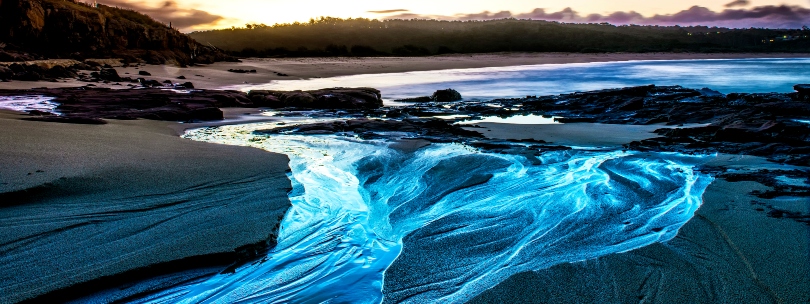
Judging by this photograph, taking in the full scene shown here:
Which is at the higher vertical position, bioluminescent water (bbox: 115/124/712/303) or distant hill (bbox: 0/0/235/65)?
distant hill (bbox: 0/0/235/65)

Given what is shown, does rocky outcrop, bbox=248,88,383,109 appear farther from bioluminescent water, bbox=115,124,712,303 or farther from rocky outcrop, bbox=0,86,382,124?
bioluminescent water, bbox=115,124,712,303

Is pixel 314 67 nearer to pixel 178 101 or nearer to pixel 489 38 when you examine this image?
pixel 178 101

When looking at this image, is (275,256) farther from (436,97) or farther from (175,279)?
(436,97)

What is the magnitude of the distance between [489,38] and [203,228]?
54.6m

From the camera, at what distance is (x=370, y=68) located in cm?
2933

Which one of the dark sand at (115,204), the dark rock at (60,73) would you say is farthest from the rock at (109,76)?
the dark sand at (115,204)

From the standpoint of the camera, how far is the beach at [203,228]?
2494mm

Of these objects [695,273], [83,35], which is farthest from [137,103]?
[83,35]

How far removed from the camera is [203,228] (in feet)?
10.6

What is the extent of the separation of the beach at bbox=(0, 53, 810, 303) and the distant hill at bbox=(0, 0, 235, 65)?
17.8 m

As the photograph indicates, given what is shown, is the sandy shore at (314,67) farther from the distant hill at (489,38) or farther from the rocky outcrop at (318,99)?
the rocky outcrop at (318,99)

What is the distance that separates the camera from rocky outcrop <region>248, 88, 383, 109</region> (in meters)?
12.5

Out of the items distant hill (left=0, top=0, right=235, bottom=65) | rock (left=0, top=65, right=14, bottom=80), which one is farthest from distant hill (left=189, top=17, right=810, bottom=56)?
rock (left=0, top=65, right=14, bottom=80)

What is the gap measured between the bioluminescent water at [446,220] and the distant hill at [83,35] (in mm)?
19185
